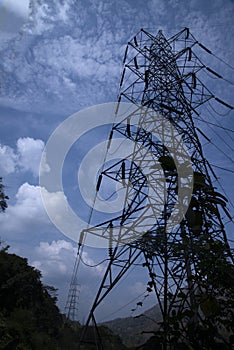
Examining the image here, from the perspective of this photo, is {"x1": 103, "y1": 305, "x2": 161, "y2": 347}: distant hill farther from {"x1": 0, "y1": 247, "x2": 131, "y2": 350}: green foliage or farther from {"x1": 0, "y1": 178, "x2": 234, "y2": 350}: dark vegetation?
{"x1": 0, "y1": 247, "x2": 131, "y2": 350}: green foliage

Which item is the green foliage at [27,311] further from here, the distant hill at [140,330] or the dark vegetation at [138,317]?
the distant hill at [140,330]

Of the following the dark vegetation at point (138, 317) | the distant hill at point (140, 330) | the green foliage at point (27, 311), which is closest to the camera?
the dark vegetation at point (138, 317)

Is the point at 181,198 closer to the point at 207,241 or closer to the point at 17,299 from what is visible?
the point at 207,241

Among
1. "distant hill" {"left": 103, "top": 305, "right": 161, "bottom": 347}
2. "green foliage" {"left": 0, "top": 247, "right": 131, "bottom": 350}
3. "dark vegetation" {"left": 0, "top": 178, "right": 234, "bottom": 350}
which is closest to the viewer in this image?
"dark vegetation" {"left": 0, "top": 178, "right": 234, "bottom": 350}

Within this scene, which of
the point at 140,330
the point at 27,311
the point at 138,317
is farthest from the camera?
the point at 140,330

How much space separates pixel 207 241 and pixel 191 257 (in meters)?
0.34

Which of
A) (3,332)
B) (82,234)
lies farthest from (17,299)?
(82,234)

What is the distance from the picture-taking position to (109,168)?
→ 722 cm

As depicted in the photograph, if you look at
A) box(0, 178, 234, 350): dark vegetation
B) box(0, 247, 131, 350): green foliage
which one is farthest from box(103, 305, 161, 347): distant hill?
box(0, 247, 131, 350): green foliage

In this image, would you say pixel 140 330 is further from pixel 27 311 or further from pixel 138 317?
pixel 138 317

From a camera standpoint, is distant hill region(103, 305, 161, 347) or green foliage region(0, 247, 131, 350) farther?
green foliage region(0, 247, 131, 350)

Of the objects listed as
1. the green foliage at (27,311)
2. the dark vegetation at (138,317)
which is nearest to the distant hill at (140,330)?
the dark vegetation at (138,317)

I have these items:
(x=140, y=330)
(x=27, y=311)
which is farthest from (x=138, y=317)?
(x=140, y=330)

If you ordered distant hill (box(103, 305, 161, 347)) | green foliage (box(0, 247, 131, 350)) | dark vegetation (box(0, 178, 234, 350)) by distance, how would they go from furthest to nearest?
1. green foliage (box(0, 247, 131, 350))
2. distant hill (box(103, 305, 161, 347))
3. dark vegetation (box(0, 178, 234, 350))
